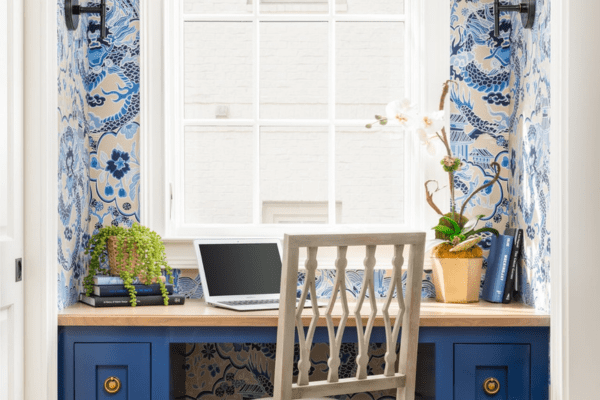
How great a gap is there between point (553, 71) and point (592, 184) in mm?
381

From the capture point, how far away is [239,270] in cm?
239

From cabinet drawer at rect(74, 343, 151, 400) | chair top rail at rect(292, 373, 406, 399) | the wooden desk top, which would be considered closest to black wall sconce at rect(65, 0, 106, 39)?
the wooden desk top

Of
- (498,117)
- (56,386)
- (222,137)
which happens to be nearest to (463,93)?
(498,117)

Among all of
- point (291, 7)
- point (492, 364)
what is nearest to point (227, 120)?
point (291, 7)

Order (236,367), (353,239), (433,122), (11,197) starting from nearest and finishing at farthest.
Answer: (353,239), (11,197), (433,122), (236,367)

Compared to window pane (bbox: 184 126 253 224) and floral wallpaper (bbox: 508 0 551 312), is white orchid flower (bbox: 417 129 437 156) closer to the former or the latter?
floral wallpaper (bbox: 508 0 551 312)

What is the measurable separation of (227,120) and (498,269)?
1.25 meters

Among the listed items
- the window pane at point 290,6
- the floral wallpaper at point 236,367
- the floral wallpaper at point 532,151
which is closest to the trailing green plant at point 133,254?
the floral wallpaper at point 236,367

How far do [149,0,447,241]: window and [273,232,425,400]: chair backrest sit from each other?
813mm

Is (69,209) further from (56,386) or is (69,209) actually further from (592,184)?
(592,184)

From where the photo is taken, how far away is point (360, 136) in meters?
2.67

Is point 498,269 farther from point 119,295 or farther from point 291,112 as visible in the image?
point 119,295

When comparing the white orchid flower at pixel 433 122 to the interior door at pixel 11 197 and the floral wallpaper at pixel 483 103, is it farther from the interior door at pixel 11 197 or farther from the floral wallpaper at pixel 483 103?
the interior door at pixel 11 197

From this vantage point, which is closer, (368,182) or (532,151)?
(532,151)
